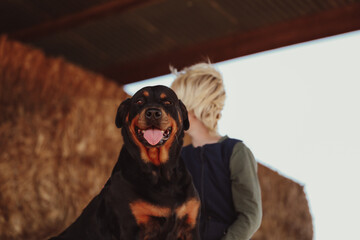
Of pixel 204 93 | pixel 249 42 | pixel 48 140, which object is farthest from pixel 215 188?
pixel 249 42

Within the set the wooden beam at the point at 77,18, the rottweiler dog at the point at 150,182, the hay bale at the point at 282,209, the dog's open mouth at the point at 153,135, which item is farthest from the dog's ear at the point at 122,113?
the hay bale at the point at 282,209

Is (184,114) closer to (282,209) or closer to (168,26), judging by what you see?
(168,26)

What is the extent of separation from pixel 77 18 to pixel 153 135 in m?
4.22

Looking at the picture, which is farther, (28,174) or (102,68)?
(102,68)

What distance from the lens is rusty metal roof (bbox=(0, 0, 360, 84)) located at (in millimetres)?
5219

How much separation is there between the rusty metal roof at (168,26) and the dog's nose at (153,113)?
12.4 feet

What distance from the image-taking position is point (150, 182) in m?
1.73

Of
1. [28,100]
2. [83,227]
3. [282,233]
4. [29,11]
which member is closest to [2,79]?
[28,100]

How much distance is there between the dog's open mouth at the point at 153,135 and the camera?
62.4 inches

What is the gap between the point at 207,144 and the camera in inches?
91.3

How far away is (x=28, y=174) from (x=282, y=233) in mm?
3450

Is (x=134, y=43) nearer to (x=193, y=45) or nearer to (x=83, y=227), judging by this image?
(x=193, y=45)

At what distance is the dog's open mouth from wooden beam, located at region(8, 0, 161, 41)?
12.3ft

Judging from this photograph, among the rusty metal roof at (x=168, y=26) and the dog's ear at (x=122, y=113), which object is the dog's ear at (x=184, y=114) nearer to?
the dog's ear at (x=122, y=113)
